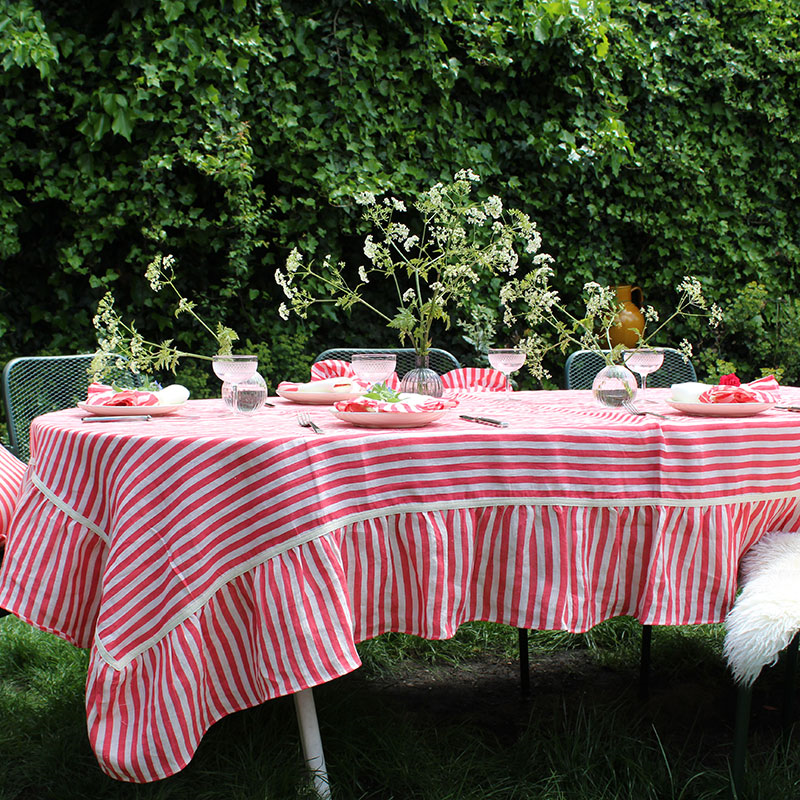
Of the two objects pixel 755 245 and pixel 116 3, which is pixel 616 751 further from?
pixel 755 245

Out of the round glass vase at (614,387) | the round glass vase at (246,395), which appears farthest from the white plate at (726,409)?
the round glass vase at (246,395)

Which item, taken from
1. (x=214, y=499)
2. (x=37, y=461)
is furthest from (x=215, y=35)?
(x=214, y=499)

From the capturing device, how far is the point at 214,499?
136 centimetres

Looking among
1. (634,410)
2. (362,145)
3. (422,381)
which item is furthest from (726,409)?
(362,145)

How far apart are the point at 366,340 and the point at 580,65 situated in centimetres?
206

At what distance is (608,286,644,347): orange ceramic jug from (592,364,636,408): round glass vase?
2.77 meters

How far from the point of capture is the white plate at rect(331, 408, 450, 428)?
148cm

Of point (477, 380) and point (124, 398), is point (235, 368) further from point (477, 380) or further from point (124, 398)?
point (477, 380)

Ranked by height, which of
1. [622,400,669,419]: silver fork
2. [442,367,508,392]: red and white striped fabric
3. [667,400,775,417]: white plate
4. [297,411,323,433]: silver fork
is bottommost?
[442,367,508,392]: red and white striped fabric

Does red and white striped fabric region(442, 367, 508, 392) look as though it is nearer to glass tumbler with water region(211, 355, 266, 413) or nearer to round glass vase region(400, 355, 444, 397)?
round glass vase region(400, 355, 444, 397)

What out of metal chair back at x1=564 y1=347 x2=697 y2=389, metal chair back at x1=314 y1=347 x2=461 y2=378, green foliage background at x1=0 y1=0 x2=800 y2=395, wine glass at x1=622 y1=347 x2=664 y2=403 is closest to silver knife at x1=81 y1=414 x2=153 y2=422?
wine glass at x1=622 y1=347 x2=664 y2=403

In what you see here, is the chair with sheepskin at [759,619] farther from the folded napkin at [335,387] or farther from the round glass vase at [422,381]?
the folded napkin at [335,387]

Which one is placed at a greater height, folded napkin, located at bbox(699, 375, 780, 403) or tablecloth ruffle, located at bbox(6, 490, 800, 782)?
folded napkin, located at bbox(699, 375, 780, 403)

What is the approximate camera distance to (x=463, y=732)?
6.25 feet
